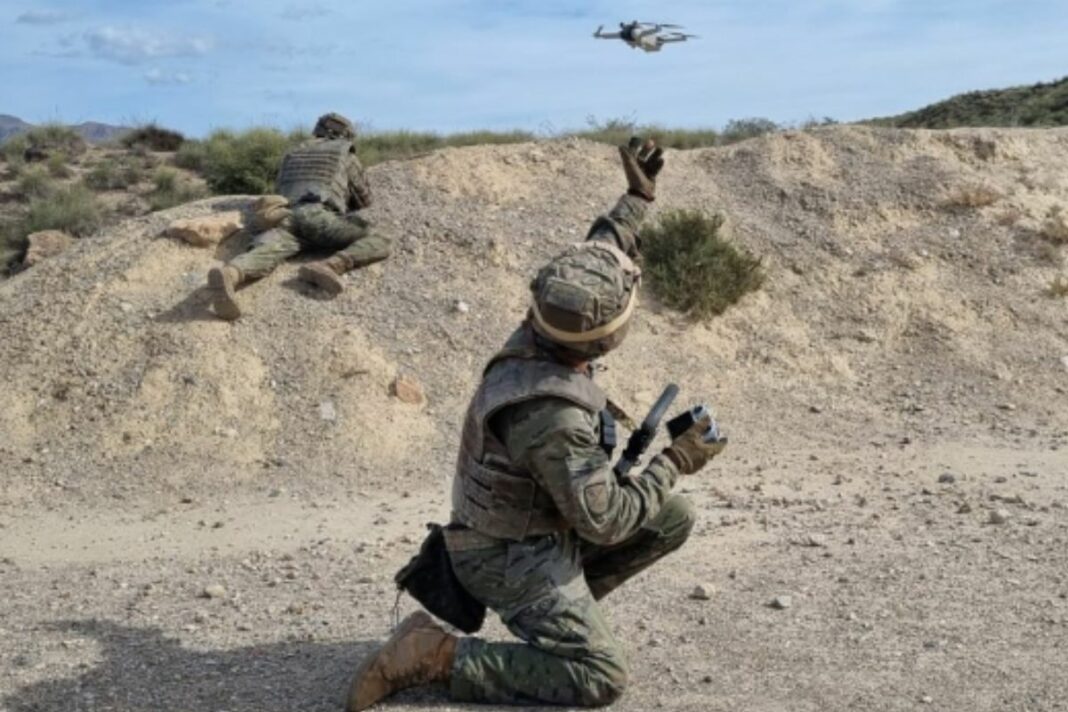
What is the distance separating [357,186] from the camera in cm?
1088

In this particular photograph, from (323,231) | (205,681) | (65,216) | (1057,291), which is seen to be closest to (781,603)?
(205,681)

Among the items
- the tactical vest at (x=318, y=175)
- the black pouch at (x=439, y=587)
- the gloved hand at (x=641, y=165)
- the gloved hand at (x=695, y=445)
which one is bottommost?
the black pouch at (x=439, y=587)

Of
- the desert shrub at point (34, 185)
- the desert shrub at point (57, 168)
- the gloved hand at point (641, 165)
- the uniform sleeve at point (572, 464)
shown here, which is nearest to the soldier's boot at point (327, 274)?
the gloved hand at point (641, 165)

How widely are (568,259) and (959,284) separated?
7775 millimetres

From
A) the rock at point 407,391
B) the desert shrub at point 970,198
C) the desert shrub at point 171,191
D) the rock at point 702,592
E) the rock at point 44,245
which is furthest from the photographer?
the desert shrub at point 171,191

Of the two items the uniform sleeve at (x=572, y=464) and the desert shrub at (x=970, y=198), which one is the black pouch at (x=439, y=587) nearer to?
the uniform sleeve at (x=572, y=464)

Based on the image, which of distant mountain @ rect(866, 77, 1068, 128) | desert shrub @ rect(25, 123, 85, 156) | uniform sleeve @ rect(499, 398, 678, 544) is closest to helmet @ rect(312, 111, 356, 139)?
uniform sleeve @ rect(499, 398, 678, 544)

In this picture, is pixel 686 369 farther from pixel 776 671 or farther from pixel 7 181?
pixel 7 181

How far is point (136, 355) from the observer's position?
32.3 feet

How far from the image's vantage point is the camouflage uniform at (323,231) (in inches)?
408

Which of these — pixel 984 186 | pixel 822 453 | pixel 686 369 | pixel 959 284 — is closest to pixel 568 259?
pixel 822 453

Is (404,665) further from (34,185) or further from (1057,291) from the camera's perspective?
(34,185)

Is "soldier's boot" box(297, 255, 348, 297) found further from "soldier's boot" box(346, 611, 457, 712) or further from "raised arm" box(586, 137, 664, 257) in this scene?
"soldier's boot" box(346, 611, 457, 712)

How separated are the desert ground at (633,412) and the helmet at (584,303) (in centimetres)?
118
